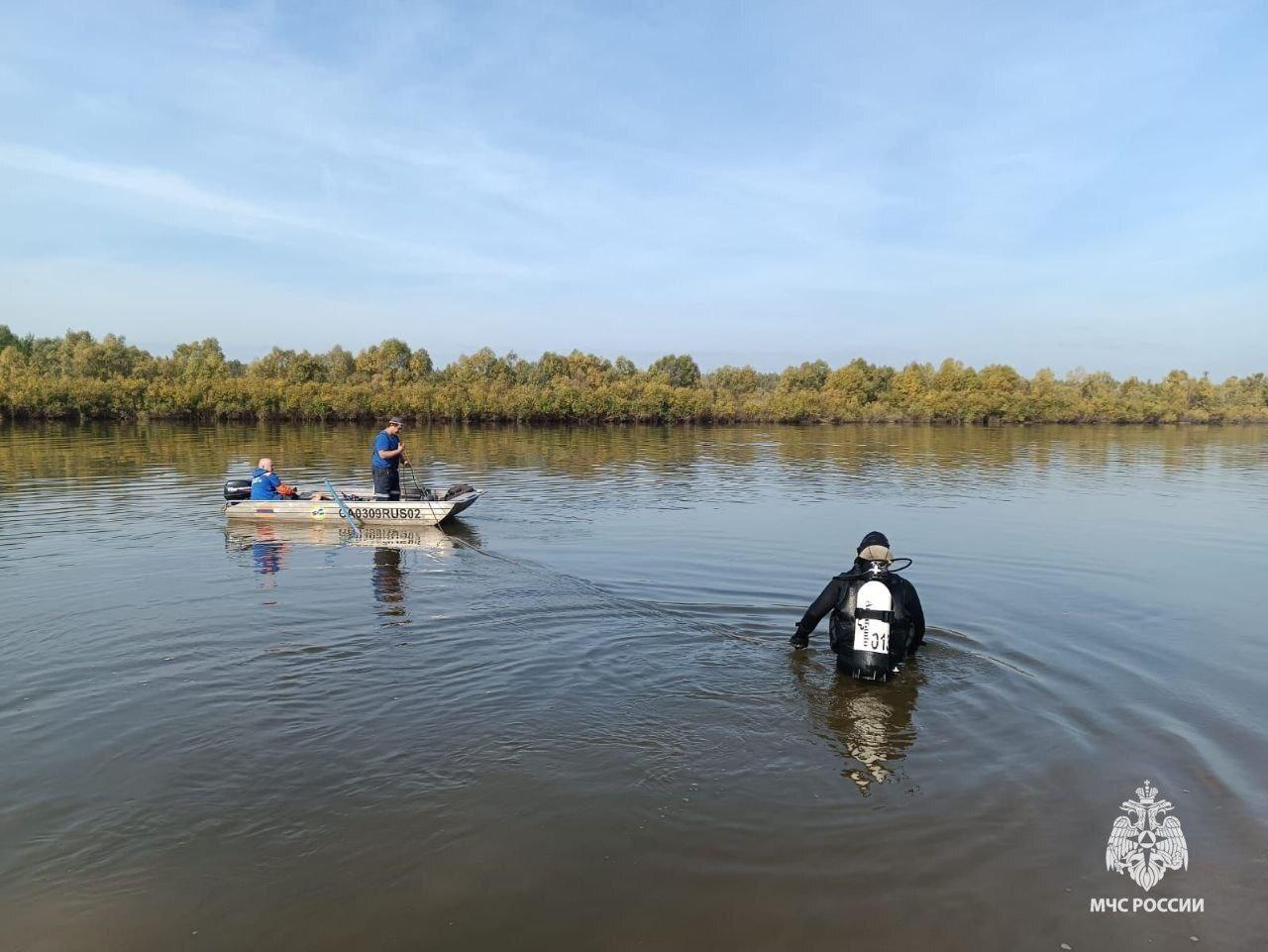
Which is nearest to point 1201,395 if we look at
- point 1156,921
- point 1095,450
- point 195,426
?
point 1095,450

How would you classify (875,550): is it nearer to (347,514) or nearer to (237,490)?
(347,514)

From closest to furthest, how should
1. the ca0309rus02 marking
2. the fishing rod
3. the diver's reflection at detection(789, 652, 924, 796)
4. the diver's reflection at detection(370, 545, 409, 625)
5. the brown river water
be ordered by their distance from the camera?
the brown river water < the diver's reflection at detection(789, 652, 924, 796) < the diver's reflection at detection(370, 545, 409, 625) < the fishing rod < the ca0309rus02 marking

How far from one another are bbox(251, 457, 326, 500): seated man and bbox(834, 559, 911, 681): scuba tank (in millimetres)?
13614

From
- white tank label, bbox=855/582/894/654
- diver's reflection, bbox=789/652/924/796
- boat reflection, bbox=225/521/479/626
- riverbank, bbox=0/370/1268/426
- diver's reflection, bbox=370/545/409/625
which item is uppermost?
riverbank, bbox=0/370/1268/426

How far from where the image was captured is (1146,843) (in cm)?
550

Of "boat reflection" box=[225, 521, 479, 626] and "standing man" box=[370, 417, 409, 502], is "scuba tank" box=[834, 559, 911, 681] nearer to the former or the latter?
"boat reflection" box=[225, 521, 479, 626]

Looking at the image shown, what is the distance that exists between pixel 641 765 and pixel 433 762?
1658mm

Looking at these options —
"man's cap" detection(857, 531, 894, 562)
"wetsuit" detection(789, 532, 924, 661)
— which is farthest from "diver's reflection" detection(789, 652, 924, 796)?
"man's cap" detection(857, 531, 894, 562)

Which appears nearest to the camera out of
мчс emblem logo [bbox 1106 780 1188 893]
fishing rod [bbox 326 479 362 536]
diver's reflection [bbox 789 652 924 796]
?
мчс emblem logo [bbox 1106 780 1188 893]

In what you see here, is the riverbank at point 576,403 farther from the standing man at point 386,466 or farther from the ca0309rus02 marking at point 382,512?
the ca0309rus02 marking at point 382,512

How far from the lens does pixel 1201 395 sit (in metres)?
112

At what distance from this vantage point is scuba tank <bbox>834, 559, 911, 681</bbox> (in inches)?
303

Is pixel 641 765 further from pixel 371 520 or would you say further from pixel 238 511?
pixel 238 511

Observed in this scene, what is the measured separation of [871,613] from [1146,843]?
2.82m
